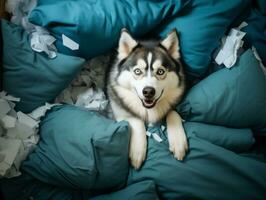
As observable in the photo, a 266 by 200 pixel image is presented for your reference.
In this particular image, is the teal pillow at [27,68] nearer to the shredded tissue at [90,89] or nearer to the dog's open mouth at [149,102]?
the shredded tissue at [90,89]

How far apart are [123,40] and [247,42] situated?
0.56 meters

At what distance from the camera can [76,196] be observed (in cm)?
147

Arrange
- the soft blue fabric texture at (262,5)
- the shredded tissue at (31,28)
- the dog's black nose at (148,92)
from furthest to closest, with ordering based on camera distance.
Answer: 1. the soft blue fabric texture at (262,5)
2. the shredded tissue at (31,28)
3. the dog's black nose at (148,92)

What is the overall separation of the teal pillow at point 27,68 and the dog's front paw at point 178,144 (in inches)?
18.6

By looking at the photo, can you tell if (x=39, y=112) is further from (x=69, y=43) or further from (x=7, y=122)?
(x=69, y=43)

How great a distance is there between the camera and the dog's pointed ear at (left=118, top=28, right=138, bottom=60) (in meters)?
1.48

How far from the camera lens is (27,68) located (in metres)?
1.47

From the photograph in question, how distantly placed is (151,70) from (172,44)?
0.17 m

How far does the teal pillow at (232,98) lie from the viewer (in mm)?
1515

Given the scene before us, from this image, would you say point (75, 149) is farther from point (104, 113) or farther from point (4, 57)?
point (4, 57)

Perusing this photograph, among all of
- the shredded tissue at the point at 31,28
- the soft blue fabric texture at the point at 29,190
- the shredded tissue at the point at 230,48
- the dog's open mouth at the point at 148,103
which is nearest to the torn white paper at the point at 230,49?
the shredded tissue at the point at 230,48

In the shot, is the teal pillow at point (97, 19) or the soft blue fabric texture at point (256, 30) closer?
the teal pillow at point (97, 19)

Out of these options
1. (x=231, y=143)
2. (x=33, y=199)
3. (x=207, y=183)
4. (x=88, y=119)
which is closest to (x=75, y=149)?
(x=88, y=119)

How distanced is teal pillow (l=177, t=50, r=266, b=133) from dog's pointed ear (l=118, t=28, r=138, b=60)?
0.31m
